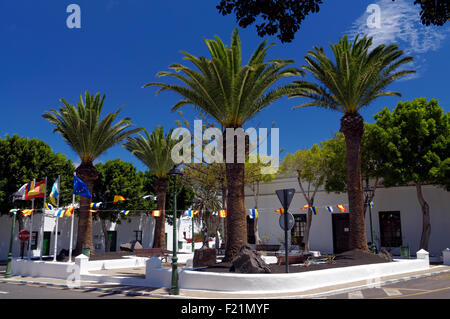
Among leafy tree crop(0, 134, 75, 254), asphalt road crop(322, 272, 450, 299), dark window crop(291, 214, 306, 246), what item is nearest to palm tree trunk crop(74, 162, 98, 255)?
leafy tree crop(0, 134, 75, 254)

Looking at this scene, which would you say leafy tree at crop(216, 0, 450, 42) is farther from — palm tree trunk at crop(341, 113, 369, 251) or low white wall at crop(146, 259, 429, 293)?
palm tree trunk at crop(341, 113, 369, 251)

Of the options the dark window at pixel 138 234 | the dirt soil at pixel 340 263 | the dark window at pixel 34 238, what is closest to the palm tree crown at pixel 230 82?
the dirt soil at pixel 340 263

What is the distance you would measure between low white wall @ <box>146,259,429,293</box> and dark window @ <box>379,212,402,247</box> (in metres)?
15.3

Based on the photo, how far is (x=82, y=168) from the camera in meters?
24.1

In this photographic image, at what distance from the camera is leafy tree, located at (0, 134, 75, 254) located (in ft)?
97.3

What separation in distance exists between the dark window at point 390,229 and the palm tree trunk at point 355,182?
1187 cm

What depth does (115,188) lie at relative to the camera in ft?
120

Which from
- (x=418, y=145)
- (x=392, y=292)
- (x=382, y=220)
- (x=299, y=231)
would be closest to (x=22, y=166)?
(x=299, y=231)

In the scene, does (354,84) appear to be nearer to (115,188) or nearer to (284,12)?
(284,12)

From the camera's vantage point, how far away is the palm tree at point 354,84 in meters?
19.4

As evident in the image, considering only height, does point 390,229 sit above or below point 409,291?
above

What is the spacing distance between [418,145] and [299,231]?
13104 millimetres

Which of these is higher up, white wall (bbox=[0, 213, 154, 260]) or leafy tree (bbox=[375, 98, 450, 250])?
leafy tree (bbox=[375, 98, 450, 250])
